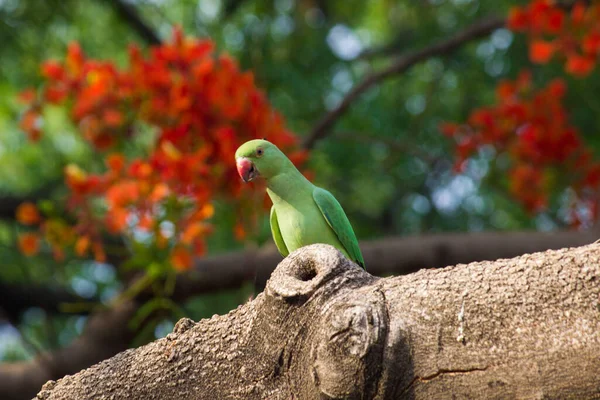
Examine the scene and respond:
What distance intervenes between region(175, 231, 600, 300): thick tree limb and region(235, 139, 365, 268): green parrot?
6.30ft

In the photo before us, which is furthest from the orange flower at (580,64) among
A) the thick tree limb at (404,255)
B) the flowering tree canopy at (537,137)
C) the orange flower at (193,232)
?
the orange flower at (193,232)

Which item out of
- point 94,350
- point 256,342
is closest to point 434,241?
point 94,350

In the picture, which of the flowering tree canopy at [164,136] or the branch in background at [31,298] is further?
the branch in background at [31,298]

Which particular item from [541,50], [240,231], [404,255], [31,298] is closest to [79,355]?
[31,298]

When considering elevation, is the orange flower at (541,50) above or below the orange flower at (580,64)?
above

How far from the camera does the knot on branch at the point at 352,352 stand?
1794mm

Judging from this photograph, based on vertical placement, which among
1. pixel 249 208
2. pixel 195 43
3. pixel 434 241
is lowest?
pixel 434 241

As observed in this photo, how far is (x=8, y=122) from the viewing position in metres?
8.39

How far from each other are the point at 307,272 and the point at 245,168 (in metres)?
1.25

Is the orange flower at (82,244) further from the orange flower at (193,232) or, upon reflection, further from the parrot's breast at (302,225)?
the parrot's breast at (302,225)

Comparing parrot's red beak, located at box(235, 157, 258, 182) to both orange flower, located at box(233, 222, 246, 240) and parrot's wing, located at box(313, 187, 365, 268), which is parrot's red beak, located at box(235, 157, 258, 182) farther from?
orange flower, located at box(233, 222, 246, 240)

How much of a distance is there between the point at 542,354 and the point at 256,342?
0.78 meters

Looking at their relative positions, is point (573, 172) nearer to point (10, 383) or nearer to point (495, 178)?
point (495, 178)

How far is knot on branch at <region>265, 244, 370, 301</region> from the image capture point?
1964mm
